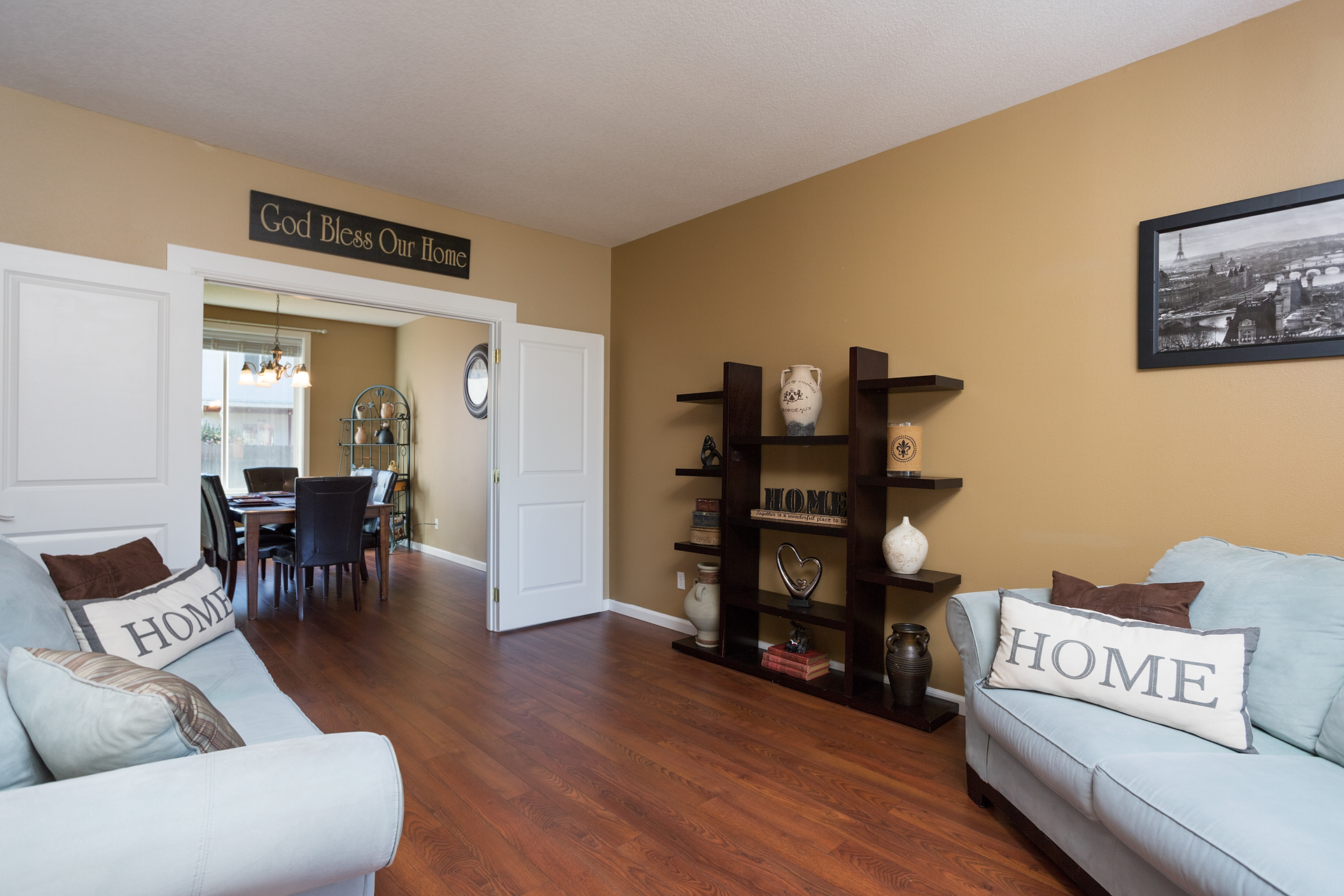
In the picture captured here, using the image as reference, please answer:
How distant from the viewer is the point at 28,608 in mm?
1635

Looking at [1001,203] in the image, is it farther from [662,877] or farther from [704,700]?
[662,877]

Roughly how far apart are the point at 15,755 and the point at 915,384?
2.92 meters

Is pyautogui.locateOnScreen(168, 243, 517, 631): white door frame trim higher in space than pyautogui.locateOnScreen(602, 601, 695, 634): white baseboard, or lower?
higher

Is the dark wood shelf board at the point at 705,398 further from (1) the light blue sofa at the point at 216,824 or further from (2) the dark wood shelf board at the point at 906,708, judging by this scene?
(1) the light blue sofa at the point at 216,824

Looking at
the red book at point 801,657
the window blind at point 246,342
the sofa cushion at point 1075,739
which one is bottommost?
the red book at point 801,657

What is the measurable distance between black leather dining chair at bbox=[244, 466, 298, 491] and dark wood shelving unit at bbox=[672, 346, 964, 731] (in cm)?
467

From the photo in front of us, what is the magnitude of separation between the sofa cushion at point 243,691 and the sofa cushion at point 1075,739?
1.83m

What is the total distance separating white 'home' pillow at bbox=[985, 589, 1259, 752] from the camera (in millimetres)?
1735

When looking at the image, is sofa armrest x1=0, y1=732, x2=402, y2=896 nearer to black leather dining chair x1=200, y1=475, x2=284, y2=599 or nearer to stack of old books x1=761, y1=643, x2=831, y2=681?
stack of old books x1=761, y1=643, x2=831, y2=681

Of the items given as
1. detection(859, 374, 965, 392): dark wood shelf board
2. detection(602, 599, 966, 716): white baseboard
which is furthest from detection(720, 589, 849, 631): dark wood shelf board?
detection(859, 374, 965, 392): dark wood shelf board

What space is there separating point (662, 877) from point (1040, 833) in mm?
1072

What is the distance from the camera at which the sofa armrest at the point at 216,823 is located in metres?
0.90

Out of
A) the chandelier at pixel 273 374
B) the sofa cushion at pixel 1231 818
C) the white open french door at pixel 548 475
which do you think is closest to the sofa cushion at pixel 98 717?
the sofa cushion at pixel 1231 818

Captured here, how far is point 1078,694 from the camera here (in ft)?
6.30
